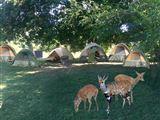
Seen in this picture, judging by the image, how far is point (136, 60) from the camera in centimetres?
2650

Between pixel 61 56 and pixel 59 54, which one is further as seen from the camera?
pixel 59 54

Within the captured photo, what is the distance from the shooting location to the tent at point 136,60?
26.0m

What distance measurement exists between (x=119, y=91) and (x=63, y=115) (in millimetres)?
2304

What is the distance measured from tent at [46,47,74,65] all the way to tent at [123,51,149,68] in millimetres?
4907

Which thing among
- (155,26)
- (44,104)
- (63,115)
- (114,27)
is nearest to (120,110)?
(63,115)

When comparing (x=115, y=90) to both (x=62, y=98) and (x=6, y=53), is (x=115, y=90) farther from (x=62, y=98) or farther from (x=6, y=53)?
(x=6, y=53)

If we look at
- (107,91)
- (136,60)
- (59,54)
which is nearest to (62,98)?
(107,91)

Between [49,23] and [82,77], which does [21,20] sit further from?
[82,77]

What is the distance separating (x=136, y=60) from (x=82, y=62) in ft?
20.7

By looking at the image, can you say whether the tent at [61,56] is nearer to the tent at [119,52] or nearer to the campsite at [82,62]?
the campsite at [82,62]

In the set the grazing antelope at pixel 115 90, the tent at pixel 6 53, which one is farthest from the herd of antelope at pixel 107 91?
the tent at pixel 6 53

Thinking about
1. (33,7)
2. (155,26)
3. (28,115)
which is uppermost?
(33,7)

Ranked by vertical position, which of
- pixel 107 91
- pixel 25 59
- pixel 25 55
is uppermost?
pixel 25 55

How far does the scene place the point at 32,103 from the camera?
640 inches
